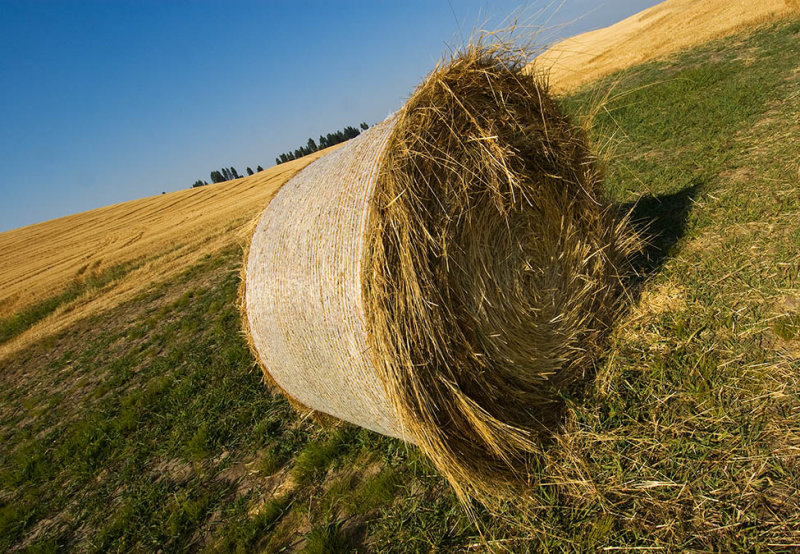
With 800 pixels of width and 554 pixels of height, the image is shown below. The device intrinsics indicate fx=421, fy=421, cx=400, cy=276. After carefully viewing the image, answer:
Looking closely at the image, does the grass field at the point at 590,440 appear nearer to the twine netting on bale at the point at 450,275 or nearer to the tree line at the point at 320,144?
the twine netting on bale at the point at 450,275

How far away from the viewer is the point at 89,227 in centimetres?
3347

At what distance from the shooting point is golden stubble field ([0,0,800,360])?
13.8 meters

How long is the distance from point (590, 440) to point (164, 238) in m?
23.5

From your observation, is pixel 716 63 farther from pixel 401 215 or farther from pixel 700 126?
pixel 401 215

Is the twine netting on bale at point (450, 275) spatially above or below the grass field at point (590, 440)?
above

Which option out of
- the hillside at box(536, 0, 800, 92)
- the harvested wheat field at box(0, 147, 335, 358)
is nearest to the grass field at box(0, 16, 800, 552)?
the harvested wheat field at box(0, 147, 335, 358)

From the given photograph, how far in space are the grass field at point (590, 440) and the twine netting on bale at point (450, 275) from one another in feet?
1.18

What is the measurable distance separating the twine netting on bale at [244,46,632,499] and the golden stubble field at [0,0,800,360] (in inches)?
53.7

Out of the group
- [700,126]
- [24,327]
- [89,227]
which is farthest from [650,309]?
[89,227]

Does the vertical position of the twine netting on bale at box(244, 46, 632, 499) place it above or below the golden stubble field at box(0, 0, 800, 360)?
below

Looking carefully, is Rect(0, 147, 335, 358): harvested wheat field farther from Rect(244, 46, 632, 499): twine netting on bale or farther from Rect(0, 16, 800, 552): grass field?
Rect(0, 16, 800, 552): grass field

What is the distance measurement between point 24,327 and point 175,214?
18639 millimetres

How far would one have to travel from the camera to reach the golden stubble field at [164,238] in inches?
543

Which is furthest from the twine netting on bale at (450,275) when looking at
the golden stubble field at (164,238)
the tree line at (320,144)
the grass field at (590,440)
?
the tree line at (320,144)
